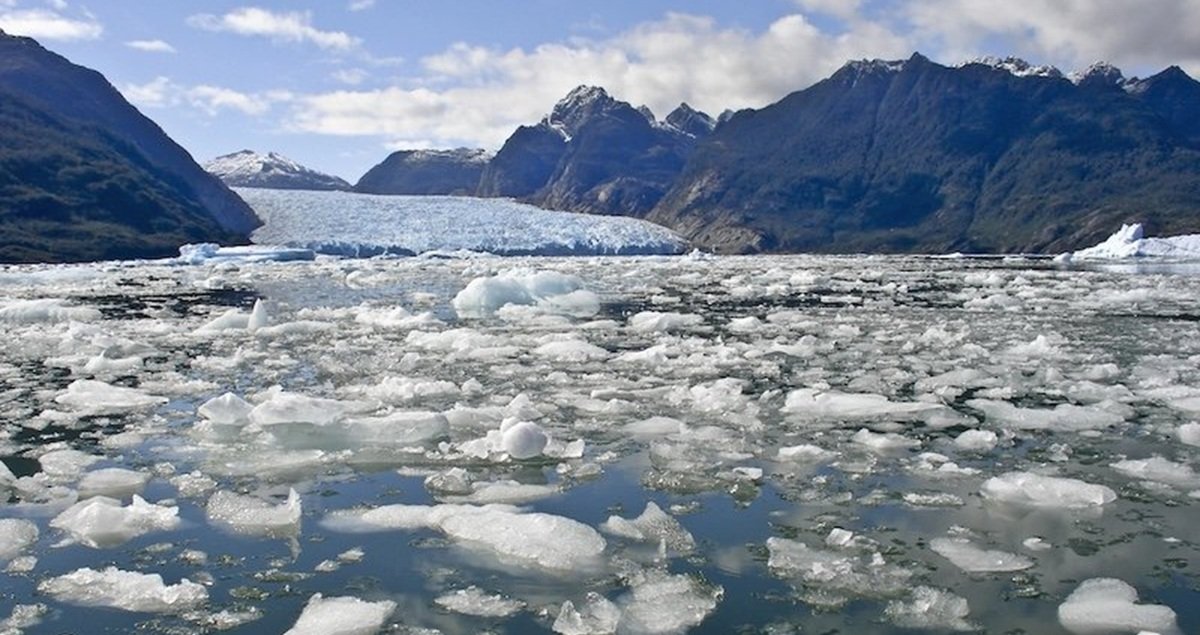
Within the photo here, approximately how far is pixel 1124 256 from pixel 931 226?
360ft

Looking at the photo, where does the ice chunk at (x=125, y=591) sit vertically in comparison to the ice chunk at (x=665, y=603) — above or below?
below

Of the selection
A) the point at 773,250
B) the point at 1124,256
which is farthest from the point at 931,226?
the point at 1124,256

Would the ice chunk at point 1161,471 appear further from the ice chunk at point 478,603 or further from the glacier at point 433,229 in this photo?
the glacier at point 433,229

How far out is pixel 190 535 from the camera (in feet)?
21.3

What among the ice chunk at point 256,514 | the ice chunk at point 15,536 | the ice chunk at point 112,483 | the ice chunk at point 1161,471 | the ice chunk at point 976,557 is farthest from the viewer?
the ice chunk at point 112,483

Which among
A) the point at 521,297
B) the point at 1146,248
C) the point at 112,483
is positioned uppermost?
the point at 1146,248

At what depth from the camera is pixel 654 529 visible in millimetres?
6480

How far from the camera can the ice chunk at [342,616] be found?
4855 mm

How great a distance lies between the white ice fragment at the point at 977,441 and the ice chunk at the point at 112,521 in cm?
739

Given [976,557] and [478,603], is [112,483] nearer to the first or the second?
[478,603]

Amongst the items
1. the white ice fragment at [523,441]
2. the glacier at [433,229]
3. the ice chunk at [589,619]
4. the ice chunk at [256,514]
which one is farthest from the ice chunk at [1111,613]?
the glacier at [433,229]

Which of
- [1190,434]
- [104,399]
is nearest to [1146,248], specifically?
[1190,434]

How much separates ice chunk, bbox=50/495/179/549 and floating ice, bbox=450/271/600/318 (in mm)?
17708

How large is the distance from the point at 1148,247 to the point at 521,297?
233 feet
